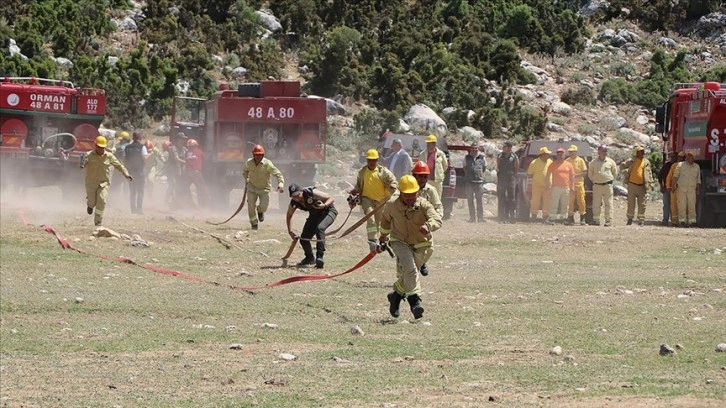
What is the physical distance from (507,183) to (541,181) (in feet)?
4.78

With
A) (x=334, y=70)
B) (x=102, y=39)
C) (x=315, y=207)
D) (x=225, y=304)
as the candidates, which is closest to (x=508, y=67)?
(x=334, y=70)

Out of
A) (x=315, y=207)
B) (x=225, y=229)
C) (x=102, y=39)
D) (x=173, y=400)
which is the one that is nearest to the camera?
(x=173, y=400)

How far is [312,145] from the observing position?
32.0 m

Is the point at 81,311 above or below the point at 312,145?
below

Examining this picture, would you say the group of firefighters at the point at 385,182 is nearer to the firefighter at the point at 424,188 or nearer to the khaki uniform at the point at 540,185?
the khaki uniform at the point at 540,185

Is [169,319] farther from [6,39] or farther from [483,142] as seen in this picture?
[6,39]

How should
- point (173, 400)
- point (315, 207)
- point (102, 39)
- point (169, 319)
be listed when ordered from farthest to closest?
point (102, 39) < point (315, 207) < point (169, 319) < point (173, 400)

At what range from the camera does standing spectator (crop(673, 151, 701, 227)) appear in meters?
27.8

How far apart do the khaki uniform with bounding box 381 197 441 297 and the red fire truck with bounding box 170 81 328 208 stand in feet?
58.3

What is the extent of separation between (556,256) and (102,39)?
33164mm

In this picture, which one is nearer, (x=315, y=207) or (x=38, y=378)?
(x=38, y=378)

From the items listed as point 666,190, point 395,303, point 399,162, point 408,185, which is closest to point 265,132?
point 399,162

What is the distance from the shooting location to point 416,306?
13.9m

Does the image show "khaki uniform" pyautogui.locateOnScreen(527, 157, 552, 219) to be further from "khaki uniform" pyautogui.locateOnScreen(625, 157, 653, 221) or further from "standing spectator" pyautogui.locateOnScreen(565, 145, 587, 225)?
"khaki uniform" pyautogui.locateOnScreen(625, 157, 653, 221)
